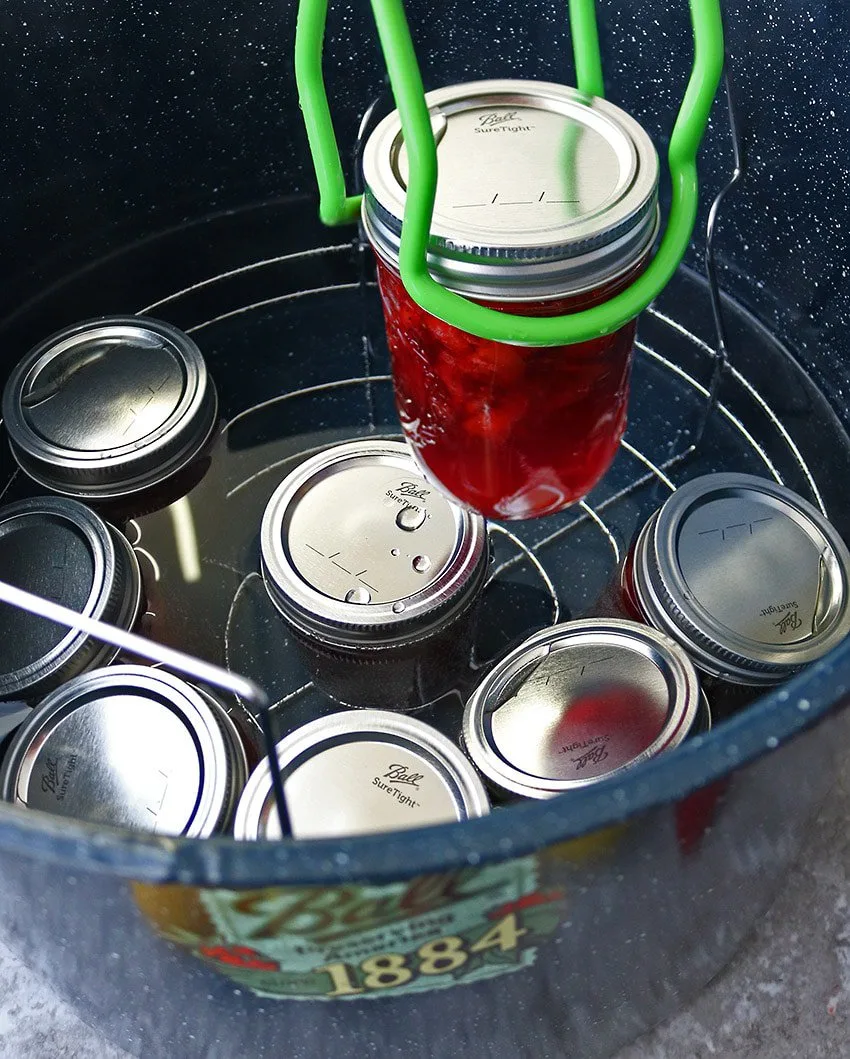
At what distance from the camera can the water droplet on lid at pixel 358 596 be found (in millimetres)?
612

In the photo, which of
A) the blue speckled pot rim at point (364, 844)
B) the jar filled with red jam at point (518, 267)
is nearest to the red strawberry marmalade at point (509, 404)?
the jar filled with red jam at point (518, 267)

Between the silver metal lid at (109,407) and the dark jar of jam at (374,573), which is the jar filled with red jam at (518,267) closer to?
the dark jar of jam at (374,573)

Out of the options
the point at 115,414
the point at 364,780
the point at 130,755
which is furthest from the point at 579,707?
the point at 115,414

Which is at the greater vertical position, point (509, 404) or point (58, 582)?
point (509, 404)

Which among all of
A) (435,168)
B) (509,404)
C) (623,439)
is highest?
(435,168)

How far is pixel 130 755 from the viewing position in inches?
21.9

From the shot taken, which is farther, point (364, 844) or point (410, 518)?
point (410, 518)

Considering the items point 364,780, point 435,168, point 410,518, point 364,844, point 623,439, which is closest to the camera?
point 364,844

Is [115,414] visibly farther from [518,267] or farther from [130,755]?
[518,267]

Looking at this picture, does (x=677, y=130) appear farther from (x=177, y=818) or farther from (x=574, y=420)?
(x=177, y=818)

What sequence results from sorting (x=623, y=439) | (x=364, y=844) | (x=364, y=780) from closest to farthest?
1. (x=364, y=844)
2. (x=364, y=780)
3. (x=623, y=439)

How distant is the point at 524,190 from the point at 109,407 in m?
0.34

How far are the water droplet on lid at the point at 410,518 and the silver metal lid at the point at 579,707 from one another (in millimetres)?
104

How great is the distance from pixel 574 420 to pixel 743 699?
7.7 inches
